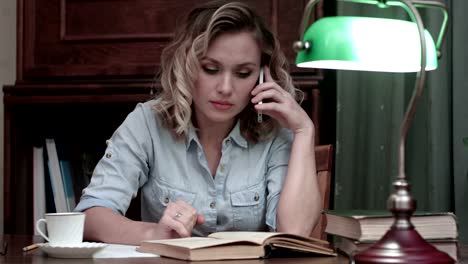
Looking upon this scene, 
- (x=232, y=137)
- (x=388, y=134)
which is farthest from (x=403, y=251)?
(x=388, y=134)

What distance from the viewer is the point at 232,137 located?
2172 mm

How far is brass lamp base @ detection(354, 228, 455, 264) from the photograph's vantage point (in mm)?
1031

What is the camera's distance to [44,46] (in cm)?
245

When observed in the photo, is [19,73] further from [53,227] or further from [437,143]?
[437,143]

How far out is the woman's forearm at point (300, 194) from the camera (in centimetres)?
201

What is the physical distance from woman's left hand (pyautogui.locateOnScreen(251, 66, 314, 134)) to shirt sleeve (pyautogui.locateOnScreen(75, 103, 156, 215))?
278mm

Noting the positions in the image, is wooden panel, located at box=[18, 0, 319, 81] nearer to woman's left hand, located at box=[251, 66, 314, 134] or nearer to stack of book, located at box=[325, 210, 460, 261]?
woman's left hand, located at box=[251, 66, 314, 134]

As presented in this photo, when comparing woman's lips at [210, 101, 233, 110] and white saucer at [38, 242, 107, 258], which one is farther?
woman's lips at [210, 101, 233, 110]

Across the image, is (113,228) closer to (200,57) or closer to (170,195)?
(170,195)

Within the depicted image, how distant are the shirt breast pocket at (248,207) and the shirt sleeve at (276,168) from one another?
0.02m

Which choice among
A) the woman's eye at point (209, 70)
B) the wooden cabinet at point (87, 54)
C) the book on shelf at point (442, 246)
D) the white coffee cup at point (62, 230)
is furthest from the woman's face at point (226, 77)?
the book on shelf at point (442, 246)

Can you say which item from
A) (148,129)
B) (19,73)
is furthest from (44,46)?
(148,129)

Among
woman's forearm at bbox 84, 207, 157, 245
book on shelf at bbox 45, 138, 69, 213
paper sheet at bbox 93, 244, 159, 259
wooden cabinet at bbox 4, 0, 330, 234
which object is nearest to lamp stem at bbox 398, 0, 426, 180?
paper sheet at bbox 93, 244, 159, 259

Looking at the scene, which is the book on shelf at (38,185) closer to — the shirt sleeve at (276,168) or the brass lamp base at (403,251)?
the shirt sleeve at (276,168)
